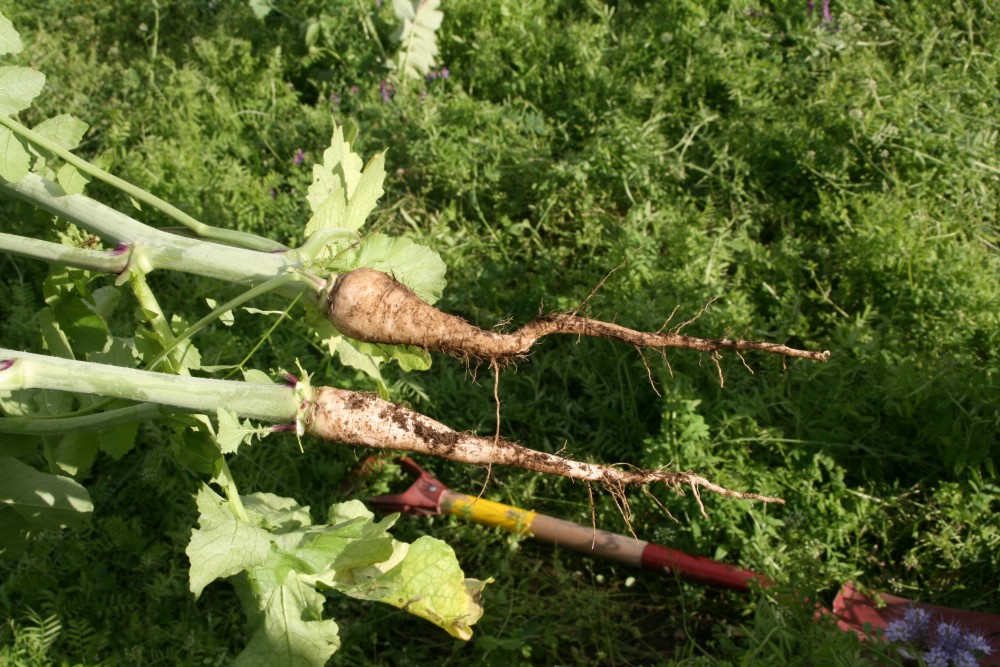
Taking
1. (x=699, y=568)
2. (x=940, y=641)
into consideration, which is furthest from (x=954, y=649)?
(x=699, y=568)

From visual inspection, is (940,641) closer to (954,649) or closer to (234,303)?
(954,649)

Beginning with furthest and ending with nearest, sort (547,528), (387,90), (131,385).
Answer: (387,90), (547,528), (131,385)

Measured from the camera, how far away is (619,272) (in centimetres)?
314

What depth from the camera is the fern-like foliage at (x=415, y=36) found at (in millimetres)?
3719

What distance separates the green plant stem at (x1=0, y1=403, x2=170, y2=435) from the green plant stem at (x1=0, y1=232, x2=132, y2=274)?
0.30 meters

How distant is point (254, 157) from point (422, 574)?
7.20 feet

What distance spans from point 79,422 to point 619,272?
183 cm

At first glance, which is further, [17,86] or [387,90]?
[387,90]

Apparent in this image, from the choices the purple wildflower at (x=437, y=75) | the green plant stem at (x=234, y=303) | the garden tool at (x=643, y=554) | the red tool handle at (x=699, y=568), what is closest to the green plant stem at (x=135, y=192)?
the green plant stem at (x=234, y=303)

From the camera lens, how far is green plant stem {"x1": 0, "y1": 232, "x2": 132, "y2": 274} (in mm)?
1886

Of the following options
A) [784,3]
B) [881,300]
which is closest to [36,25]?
[784,3]

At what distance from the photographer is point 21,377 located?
65.5 inches

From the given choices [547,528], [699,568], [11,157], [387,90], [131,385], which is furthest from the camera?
[387,90]

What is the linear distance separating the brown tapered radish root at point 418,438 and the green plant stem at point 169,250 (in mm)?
293
